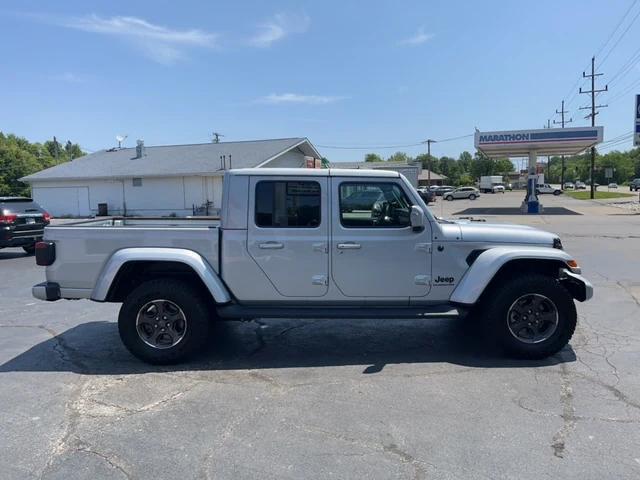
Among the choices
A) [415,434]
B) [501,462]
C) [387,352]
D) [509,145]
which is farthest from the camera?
[509,145]

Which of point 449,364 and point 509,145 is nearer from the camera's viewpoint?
point 449,364

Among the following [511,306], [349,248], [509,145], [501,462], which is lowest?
[501,462]

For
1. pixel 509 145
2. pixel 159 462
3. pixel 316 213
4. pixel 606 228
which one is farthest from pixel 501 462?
pixel 509 145

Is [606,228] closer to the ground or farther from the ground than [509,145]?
closer to the ground

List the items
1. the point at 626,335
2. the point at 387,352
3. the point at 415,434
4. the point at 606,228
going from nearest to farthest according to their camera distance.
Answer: the point at 415,434
the point at 387,352
the point at 626,335
the point at 606,228

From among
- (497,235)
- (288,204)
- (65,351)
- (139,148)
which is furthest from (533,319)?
(139,148)

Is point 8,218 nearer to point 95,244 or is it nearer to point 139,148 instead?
point 95,244

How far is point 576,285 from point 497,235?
105 centimetres

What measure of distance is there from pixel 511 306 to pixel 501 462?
6.75 feet

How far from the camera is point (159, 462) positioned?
10.6 feet

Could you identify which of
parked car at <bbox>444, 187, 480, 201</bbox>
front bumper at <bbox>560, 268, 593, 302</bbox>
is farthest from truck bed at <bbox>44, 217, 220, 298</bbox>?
parked car at <bbox>444, 187, 480, 201</bbox>

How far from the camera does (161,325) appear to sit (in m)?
5.02

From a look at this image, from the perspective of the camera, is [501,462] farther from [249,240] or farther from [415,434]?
[249,240]

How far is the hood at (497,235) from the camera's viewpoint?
500cm
